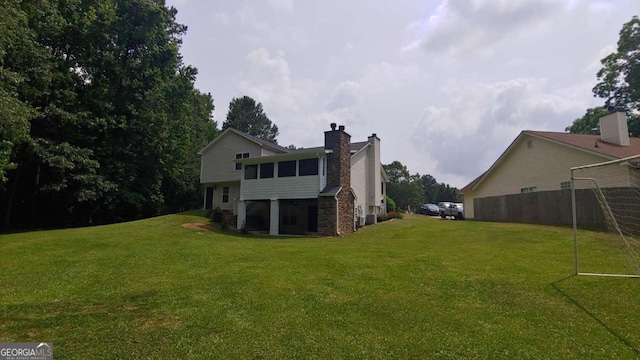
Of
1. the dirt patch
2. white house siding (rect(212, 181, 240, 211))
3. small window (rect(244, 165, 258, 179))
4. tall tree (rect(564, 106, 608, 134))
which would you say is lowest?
the dirt patch

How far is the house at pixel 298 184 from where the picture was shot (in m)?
20.4

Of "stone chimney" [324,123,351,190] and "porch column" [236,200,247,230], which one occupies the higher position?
"stone chimney" [324,123,351,190]

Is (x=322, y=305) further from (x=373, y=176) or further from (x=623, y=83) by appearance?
(x=623, y=83)

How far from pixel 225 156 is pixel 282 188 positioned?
783cm

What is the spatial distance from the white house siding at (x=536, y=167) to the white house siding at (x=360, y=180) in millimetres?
9102

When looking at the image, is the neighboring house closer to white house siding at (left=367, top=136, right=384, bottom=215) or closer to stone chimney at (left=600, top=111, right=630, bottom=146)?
stone chimney at (left=600, top=111, right=630, bottom=146)

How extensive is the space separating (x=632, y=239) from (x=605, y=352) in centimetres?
912

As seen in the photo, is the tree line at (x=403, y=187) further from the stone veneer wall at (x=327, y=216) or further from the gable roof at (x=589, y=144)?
the stone veneer wall at (x=327, y=216)

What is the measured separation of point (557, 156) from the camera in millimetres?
19547

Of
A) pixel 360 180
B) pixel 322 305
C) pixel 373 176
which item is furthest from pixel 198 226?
pixel 322 305

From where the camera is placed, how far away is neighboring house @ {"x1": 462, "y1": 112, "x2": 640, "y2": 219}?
17.4 meters

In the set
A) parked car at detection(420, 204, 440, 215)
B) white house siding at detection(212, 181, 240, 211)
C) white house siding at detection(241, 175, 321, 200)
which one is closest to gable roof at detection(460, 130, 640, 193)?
white house siding at detection(241, 175, 321, 200)

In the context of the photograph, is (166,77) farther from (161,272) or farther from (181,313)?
(181,313)

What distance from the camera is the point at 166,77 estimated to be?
2583 centimetres
